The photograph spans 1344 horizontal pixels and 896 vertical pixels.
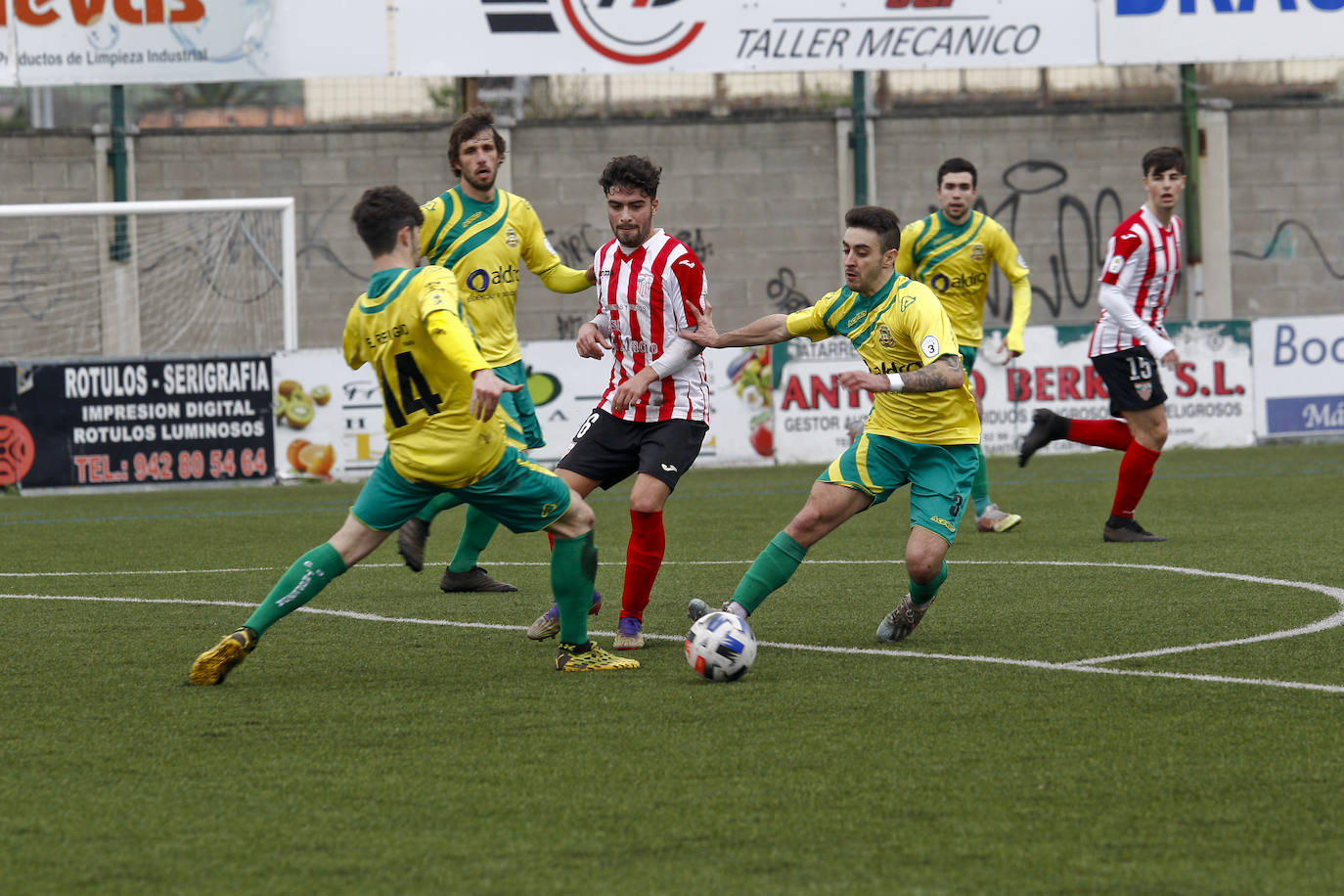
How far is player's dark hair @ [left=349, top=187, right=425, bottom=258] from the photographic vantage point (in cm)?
548

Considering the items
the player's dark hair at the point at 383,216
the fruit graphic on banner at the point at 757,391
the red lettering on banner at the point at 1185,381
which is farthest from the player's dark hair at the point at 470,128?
the red lettering on banner at the point at 1185,381

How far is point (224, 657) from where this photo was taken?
18.1 feet

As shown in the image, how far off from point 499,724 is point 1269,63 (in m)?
21.1

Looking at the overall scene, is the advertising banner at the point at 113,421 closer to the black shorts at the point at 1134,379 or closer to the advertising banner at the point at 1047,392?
the advertising banner at the point at 1047,392

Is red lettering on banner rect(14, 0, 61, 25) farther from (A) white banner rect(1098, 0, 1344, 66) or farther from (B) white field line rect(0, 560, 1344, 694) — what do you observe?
(B) white field line rect(0, 560, 1344, 694)

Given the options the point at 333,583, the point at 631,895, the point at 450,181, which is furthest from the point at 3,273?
the point at 631,895

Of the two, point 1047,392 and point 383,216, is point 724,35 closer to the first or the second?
point 1047,392

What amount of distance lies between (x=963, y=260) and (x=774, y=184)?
1260 centimetres

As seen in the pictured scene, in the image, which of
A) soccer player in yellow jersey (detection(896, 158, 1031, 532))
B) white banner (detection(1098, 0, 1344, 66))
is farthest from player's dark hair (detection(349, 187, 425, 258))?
white banner (detection(1098, 0, 1344, 66))

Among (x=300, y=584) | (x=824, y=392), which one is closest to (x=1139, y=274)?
(x=300, y=584)

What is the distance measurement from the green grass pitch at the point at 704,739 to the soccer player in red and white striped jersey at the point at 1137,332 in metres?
0.71

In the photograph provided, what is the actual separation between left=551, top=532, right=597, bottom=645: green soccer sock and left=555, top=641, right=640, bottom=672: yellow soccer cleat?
0.03 meters

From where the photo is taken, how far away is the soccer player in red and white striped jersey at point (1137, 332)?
9.45m

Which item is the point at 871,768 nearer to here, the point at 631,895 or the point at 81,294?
the point at 631,895
